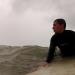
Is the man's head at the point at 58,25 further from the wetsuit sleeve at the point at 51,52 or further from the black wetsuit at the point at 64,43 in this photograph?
the wetsuit sleeve at the point at 51,52

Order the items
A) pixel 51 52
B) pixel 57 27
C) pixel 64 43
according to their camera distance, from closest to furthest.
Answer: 1. pixel 57 27
2. pixel 51 52
3. pixel 64 43

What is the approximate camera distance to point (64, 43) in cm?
729

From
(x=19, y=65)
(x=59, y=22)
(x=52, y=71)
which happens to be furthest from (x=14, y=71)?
(x=59, y=22)

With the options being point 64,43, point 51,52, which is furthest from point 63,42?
point 51,52

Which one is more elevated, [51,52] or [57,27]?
[57,27]

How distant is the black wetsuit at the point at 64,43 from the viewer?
715 cm

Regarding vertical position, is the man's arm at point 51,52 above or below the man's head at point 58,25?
below

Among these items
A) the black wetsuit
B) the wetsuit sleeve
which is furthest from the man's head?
the wetsuit sleeve

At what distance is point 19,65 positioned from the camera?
275 inches

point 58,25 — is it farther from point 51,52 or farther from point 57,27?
point 51,52

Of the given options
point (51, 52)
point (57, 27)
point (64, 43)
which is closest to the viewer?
point (57, 27)

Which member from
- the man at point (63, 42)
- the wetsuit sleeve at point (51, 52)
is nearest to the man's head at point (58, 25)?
the man at point (63, 42)

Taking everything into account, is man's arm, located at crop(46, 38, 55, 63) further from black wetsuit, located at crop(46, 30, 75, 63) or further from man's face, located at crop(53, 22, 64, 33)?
man's face, located at crop(53, 22, 64, 33)

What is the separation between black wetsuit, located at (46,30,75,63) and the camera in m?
7.15
